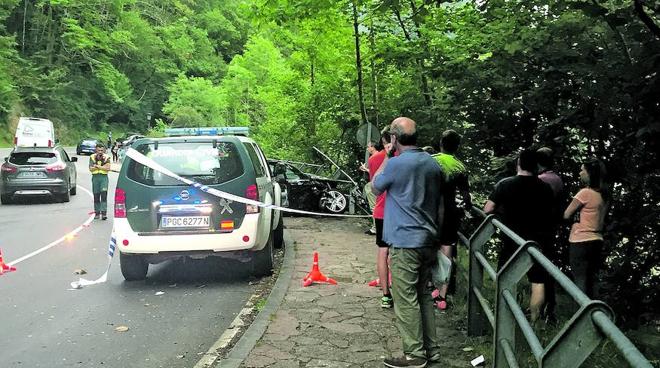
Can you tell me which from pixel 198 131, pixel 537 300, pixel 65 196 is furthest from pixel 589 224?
pixel 65 196

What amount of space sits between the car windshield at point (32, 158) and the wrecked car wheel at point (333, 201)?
8.94 meters

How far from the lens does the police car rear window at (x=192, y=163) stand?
784cm

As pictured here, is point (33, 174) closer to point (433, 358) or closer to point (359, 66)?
point (359, 66)

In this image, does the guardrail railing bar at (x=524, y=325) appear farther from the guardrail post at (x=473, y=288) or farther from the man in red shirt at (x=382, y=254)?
the man in red shirt at (x=382, y=254)

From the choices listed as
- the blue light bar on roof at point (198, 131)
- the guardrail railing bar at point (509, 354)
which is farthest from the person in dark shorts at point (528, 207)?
the blue light bar on roof at point (198, 131)

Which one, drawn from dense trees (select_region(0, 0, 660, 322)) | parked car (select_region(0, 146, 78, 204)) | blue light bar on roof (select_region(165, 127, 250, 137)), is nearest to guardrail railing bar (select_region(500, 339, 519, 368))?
dense trees (select_region(0, 0, 660, 322))

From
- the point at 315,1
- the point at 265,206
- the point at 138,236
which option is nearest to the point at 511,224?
the point at 265,206

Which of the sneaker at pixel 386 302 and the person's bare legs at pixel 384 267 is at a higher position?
the person's bare legs at pixel 384 267

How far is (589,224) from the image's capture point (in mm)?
5824

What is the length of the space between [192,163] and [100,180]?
7.51 metres

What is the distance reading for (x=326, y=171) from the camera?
65.9 ft

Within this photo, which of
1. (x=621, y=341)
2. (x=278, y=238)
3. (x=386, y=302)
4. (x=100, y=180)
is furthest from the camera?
(x=100, y=180)

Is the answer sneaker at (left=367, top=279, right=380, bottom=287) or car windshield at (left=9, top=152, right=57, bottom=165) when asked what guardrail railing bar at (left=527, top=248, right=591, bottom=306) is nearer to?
sneaker at (left=367, top=279, right=380, bottom=287)

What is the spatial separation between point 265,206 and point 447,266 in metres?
3.81
